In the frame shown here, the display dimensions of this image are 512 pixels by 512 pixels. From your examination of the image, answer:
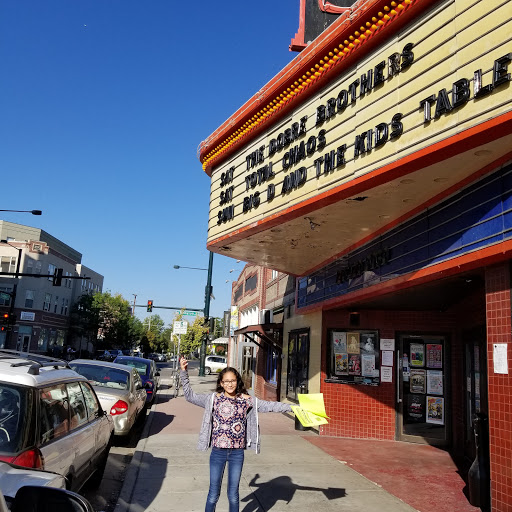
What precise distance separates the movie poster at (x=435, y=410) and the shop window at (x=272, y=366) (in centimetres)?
703

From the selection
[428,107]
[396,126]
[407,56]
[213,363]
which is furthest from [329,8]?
[213,363]

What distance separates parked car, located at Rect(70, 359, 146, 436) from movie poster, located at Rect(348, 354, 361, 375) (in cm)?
461

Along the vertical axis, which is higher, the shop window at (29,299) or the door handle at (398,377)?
the shop window at (29,299)

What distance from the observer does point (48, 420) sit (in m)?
4.37

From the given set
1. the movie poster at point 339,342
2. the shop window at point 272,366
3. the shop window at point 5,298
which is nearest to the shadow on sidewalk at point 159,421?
the shop window at point 272,366

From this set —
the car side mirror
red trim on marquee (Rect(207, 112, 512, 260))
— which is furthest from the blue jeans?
red trim on marquee (Rect(207, 112, 512, 260))

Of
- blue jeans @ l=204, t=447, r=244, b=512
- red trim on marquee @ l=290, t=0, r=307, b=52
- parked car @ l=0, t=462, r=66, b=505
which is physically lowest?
blue jeans @ l=204, t=447, r=244, b=512

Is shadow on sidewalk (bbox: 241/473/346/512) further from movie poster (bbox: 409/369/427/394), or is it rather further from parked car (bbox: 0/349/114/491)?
movie poster (bbox: 409/369/427/394)

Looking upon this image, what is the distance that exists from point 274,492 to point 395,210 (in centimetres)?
445

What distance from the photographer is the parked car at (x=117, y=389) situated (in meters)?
9.10

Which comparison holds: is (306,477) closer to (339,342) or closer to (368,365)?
(368,365)

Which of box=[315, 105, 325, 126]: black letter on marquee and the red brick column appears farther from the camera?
box=[315, 105, 325, 126]: black letter on marquee

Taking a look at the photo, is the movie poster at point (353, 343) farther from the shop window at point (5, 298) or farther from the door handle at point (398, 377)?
the shop window at point (5, 298)

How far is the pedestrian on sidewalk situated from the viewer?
4.77 metres
